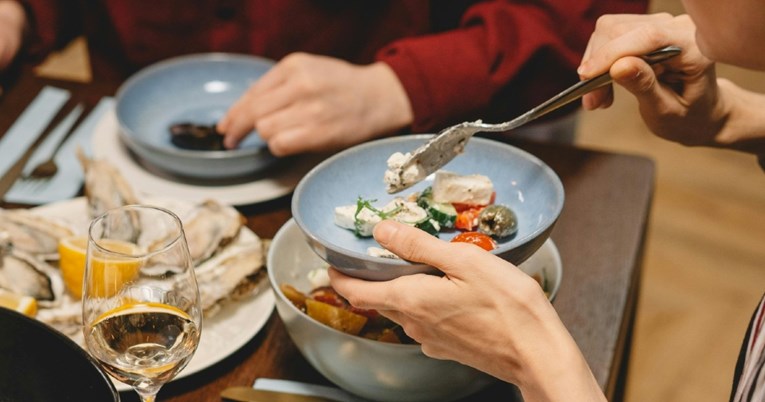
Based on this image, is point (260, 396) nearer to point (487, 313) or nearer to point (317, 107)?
point (487, 313)

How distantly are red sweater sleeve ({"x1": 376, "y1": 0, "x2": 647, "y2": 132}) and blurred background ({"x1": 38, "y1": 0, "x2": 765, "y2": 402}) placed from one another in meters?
0.42

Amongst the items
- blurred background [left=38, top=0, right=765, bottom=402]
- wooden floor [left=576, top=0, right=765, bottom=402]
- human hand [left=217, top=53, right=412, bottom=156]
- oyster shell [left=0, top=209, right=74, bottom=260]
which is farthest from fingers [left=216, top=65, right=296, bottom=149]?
wooden floor [left=576, top=0, right=765, bottom=402]

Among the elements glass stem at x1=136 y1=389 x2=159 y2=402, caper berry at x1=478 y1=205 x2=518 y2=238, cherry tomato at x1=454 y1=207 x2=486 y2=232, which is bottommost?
glass stem at x1=136 y1=389 x2=159 y2=402

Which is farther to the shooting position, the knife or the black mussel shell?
the black mussel shell

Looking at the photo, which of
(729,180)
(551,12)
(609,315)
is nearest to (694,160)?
(729,180)

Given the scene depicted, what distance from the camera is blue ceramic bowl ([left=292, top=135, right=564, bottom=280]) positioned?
0.87m

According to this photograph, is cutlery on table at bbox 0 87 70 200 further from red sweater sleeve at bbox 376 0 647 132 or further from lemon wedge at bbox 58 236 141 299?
red sweater sleeve at bbox 376 0 647 132

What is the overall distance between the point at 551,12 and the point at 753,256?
1500 mm

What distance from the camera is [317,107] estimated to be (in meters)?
1.39

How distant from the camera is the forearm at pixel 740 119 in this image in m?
1.12

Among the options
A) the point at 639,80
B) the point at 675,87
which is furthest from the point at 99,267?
the point at 675,87

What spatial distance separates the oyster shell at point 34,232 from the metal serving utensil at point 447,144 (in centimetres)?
46

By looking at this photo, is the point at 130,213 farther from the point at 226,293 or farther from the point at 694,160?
the point at 694,160

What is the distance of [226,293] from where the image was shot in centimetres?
103
